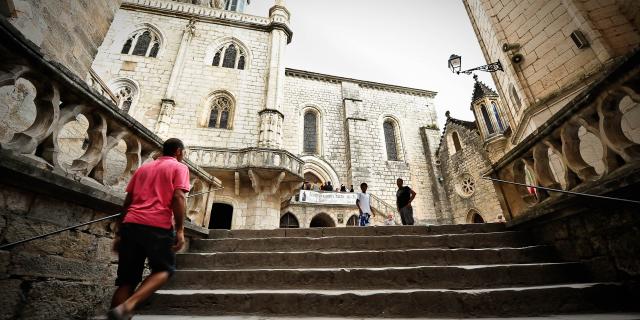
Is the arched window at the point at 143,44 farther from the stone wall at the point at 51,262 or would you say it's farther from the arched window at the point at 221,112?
the stone wall at the point at 51,262

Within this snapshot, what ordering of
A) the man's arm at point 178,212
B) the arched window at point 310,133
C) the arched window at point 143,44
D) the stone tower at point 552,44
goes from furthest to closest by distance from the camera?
1. the arched window at point 310,133
2. the arched window at point 143,44
3. the stone tower at point 552,44
4. the man's arm at point 178,212

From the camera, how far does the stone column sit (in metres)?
11.1

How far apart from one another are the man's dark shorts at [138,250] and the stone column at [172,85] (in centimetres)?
1064

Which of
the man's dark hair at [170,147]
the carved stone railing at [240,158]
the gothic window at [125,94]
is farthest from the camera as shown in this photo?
the gothic window at [125,94]

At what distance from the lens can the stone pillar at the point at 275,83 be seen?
37.1ft

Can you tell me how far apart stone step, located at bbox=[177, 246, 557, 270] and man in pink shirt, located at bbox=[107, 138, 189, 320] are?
1.27 m

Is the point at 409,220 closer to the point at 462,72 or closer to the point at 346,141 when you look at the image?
the point at 462,72

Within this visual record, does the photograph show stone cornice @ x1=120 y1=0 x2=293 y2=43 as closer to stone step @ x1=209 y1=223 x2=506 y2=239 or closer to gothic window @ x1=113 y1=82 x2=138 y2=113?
gothic window @ x1=113 y1=82 x2=138 y2=113

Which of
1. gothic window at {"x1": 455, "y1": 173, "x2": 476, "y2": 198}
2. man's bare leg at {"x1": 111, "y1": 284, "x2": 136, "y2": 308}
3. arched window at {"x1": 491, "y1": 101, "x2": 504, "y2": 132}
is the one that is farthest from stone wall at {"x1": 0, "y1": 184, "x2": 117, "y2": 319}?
gothic window at {"x1": 455, "y1": 173, "x2": 476, "y2": 198}

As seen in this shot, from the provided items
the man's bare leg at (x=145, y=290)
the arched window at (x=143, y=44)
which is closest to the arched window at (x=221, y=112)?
the arched window at (x=143, y=44)

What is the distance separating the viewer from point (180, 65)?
41.5 feet

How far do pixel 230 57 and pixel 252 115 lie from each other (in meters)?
4.37

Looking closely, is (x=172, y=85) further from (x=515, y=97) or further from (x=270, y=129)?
(x=515, y=97)

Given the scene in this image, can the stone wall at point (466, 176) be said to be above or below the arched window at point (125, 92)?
below
